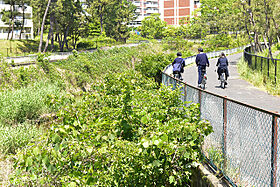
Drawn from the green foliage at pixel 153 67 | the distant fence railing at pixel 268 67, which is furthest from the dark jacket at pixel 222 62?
the green foliage at pixel 153 67

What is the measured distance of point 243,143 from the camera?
505 cm

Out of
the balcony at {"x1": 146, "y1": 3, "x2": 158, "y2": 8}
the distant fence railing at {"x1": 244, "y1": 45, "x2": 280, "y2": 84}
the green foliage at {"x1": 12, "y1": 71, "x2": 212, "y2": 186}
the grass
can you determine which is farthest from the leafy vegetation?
the balcony at {"x1": 146, "y1": 3, "x2": 158, "y2": 8}

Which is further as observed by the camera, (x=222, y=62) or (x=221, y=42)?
(x=221, y=42)

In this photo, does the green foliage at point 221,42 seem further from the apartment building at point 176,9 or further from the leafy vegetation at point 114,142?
the leafy vegetation at point 114,142

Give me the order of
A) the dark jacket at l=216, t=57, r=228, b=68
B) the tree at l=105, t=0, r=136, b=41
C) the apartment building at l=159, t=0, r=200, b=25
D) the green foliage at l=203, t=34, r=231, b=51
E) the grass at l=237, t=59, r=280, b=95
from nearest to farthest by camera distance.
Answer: the dark jacket at l=216, t=57, r=228, b=68, the grass at l=237, t=59, r=280, b=95, the green foliage at l=203, t=34, r=231, b=51, the tree at l=105, t=0, r=136, b=41, the apartment building at l=159, t=0, r=200, b=25

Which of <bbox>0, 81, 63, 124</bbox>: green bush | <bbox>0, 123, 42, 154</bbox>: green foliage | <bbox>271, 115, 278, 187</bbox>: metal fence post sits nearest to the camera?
<bbox>271, 115, 278, 187</bbox>: metal fence post

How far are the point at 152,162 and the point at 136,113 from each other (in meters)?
2.12

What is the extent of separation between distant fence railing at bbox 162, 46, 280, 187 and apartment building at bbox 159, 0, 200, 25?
129 m

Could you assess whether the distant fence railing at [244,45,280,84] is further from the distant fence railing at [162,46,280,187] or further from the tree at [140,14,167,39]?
the tree at [140,14,167,39]

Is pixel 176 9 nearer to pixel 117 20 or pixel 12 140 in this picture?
pixel 117 20

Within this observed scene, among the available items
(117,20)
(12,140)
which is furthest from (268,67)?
(117,20)

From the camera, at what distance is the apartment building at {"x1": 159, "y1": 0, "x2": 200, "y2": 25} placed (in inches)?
5202

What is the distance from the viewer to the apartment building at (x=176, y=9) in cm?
13212

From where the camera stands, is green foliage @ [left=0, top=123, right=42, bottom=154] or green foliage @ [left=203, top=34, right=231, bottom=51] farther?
green foliage @ [left=203, top=34, right=231, bottom=51]
